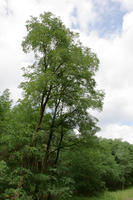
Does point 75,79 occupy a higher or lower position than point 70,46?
lower

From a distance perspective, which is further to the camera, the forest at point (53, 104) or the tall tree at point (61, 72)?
the tall tree at point (61, 72)

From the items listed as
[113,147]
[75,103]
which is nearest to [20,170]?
[75,103]

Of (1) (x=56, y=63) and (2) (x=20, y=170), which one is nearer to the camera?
(2) (x=20, y=170)

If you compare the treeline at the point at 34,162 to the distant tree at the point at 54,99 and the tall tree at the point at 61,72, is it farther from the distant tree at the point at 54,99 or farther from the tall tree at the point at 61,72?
the tall tree at the point at 61,72

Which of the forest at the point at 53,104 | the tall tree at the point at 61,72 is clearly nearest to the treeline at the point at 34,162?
the forest at the point at 53,104

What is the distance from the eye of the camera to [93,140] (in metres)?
10.3

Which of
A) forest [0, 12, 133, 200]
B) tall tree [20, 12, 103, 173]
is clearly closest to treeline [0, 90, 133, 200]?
forest [0, 12, 133, 200]

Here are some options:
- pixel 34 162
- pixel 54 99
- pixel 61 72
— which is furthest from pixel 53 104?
pixel 34 162

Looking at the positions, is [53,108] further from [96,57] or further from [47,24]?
[47,24]

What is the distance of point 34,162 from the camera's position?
13.7 metres

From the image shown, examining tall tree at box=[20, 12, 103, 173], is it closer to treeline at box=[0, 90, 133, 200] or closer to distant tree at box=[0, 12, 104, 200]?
distant tree at box=[0, 12, 104, 200]

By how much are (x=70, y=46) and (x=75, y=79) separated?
2017 mm

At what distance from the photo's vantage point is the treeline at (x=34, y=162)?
728 centimetres

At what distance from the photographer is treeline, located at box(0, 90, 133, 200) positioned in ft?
23.9
